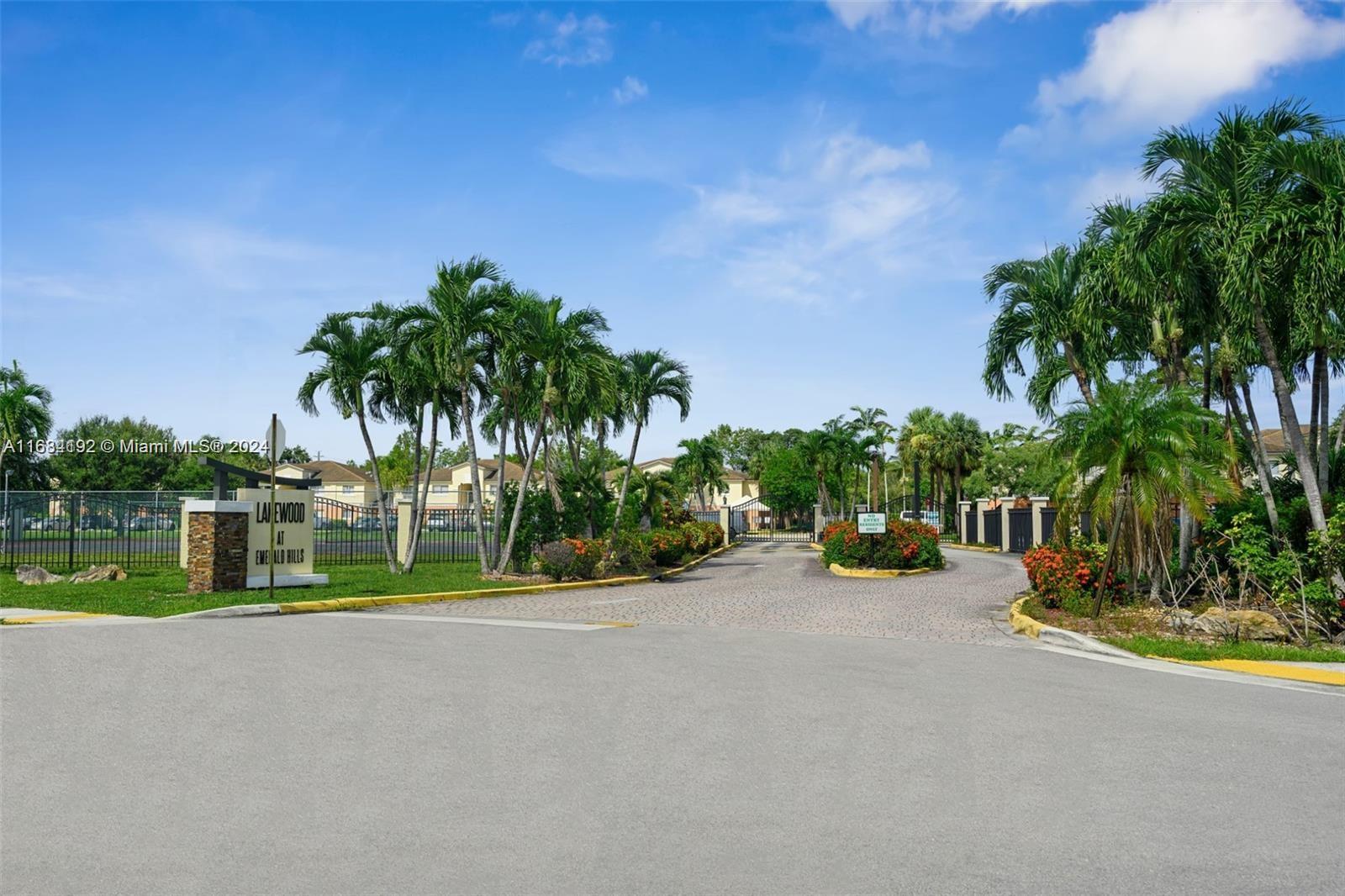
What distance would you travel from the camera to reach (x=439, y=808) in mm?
5969

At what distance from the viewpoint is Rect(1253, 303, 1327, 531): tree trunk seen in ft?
50.5

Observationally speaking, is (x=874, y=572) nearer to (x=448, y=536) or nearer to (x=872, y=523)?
(x=872, y=523)

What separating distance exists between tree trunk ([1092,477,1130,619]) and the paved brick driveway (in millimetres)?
1676

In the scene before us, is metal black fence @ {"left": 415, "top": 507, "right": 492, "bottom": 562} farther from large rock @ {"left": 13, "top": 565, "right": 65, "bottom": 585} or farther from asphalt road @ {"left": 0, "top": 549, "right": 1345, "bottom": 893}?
asphalt road @ {"left": 0, "top": 549, "right": 1345, "bottom": 893}

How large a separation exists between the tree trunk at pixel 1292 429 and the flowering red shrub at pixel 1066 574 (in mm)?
3167

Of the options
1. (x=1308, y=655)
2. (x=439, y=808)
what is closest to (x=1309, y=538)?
(x=1308, y=655)

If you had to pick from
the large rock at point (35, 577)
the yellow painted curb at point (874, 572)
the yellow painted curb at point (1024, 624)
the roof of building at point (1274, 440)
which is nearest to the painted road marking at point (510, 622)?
the yellow painted curb at point (1024, 624)

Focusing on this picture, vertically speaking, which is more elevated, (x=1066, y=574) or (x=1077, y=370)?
(x=1077, y=370)

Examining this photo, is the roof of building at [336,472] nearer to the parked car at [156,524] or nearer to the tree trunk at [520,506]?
the parked car at [156,524]

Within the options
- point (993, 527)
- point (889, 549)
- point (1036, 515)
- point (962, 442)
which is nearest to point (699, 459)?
point (962, 442)

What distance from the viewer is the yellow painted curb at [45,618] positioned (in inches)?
591

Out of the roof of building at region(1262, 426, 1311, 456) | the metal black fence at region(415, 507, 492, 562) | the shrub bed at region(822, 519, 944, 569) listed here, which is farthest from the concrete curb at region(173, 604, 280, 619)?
the roof of building at region(1262, 426, 1311, 456)

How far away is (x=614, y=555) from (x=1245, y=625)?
15.2m

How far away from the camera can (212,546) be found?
62.5ft
